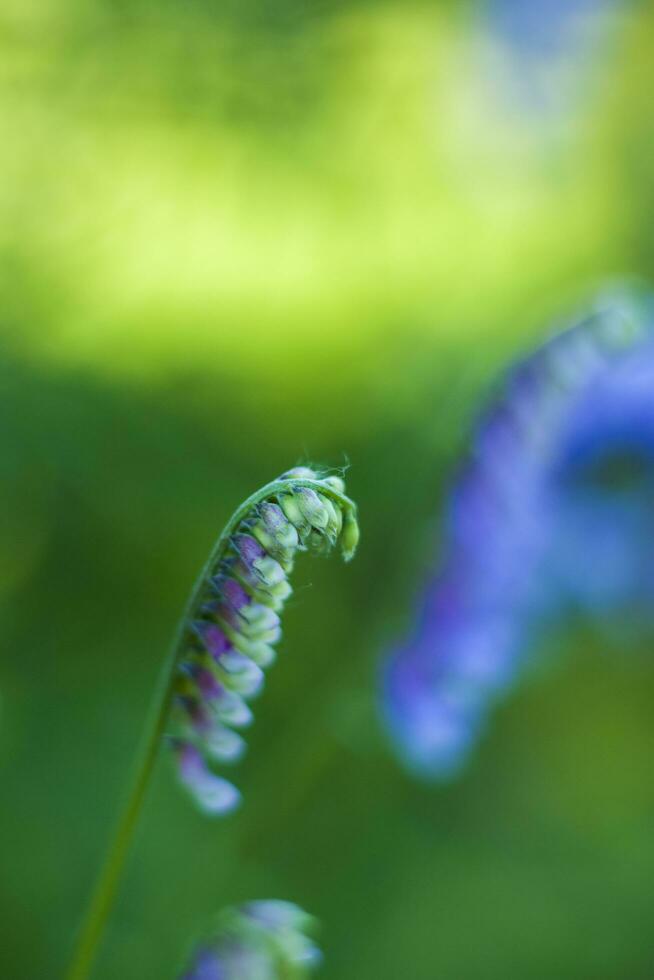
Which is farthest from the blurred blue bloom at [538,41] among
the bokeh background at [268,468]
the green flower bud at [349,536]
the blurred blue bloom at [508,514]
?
the green flower bud at [349,536]

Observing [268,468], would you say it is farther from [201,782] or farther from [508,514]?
[201,782]

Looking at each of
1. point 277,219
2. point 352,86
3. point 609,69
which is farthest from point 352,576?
point 609,69

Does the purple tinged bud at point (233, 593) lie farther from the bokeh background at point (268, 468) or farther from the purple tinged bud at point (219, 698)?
the bokeh background at point (268, 468)

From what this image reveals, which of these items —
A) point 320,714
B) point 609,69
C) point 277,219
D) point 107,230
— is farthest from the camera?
point 609,69

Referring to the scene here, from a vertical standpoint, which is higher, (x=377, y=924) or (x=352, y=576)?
(x=352, y=576)

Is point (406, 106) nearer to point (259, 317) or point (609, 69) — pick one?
point (259, 317)

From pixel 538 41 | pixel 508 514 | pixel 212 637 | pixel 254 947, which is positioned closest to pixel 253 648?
pixel 212 637

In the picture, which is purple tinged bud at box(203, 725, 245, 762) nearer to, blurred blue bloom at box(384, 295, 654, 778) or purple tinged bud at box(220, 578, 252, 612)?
purple tinged bud at box(220, 578, 252, 612)
